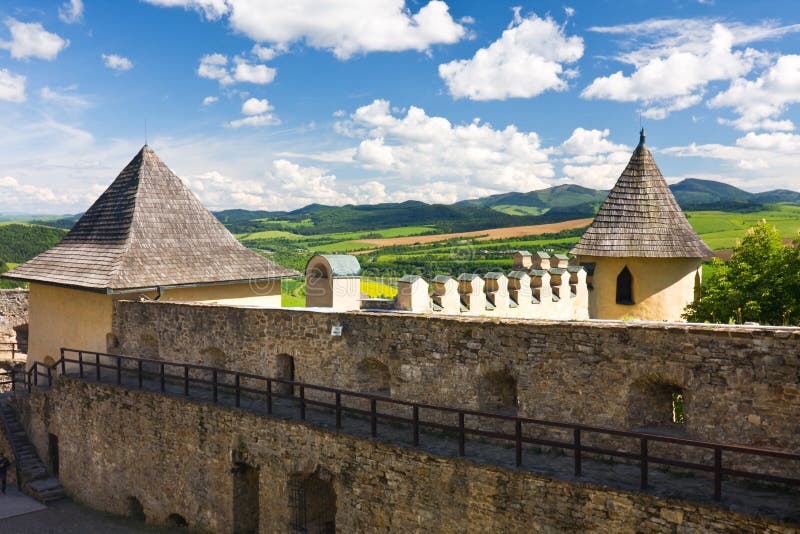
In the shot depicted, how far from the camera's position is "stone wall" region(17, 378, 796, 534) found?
22.3 feet

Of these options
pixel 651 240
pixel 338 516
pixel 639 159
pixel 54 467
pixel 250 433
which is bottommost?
pixel 54 467

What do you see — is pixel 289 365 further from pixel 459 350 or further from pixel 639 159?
pixel 639 159

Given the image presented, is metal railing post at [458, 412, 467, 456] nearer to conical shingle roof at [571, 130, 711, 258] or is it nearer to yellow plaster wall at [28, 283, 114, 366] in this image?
conical shingle roof at [571, 130, 711, 258]

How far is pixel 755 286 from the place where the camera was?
42.6 ft

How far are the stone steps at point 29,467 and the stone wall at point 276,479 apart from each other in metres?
0.28

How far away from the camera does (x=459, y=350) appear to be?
28.5 feet

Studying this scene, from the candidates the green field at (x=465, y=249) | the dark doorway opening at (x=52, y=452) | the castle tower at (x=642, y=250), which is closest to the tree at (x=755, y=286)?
the castle tower at (x=642, y=250)

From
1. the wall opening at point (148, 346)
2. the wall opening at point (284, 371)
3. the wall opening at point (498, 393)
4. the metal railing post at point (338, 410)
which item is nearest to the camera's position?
the wall opening at point (498, 393)

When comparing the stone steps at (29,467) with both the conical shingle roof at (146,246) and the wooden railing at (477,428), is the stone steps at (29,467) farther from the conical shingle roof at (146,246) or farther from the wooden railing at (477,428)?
the conical shingle roof at (146,246)

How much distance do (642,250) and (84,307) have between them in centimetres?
1397

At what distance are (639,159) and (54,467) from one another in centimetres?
1684

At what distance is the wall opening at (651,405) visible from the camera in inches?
294

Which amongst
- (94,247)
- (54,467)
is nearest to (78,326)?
(94,247)

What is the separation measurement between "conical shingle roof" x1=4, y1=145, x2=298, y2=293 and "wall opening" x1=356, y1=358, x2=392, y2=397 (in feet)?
22.0
